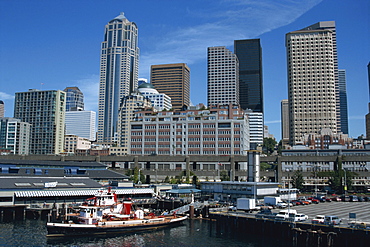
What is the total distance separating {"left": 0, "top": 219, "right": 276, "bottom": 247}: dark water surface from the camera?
216 ft

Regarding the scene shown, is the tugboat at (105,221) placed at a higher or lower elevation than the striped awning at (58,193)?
lower

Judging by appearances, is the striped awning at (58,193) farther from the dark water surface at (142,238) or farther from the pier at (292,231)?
the pier at (292,231)

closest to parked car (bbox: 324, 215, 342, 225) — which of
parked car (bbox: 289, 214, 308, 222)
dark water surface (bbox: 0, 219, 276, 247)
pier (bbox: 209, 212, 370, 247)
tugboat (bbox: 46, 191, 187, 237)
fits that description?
pier (bbox: 209, 212, 370, 247)

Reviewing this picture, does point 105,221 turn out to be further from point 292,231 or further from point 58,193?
point 292,231

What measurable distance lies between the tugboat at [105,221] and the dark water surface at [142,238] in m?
1.58

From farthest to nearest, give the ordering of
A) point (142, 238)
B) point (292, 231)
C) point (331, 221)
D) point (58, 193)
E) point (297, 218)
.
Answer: point (58, 193)
point (142, 238)
point (297, 218)
point (292, 231)
point (331, 221)

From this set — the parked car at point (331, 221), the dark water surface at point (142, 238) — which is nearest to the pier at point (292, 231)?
the parked car at point (331, 221)

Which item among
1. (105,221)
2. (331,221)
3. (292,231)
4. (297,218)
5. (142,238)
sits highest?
(331,221)

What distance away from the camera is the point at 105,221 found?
75.4 meters

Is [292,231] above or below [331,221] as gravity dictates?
below

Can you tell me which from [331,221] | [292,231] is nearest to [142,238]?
[292,231]

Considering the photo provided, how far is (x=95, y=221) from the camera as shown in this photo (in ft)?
246

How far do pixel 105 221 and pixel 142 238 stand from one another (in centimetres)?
900

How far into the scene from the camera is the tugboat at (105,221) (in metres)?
71.6
